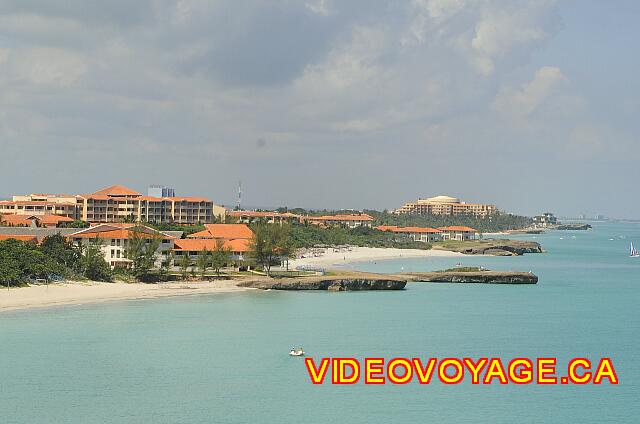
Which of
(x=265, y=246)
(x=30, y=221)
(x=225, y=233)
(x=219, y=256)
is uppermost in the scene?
(x=30, y=221)

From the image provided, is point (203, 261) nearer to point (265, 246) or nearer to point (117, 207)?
point (265, 246)

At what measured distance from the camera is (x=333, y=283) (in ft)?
260

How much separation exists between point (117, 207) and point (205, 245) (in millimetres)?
62484

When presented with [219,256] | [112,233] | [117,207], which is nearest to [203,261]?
[219,256]

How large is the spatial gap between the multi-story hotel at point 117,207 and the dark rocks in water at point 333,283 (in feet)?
204

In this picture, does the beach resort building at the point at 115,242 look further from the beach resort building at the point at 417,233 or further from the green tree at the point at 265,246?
the beach resort building at the point at 417,233

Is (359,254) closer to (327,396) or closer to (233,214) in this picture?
(233,214)

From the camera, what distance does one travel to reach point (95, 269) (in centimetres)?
7431

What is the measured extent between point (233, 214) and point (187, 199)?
1756 cm

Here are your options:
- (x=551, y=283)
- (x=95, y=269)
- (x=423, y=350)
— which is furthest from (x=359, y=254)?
(x=423, y=350)

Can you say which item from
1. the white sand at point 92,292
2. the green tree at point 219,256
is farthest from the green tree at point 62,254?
the green tree at point 219,256

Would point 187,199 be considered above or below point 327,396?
above

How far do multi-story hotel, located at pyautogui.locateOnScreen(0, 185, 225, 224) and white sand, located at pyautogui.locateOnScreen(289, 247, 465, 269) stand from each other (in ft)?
87.5

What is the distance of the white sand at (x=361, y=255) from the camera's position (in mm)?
110806
